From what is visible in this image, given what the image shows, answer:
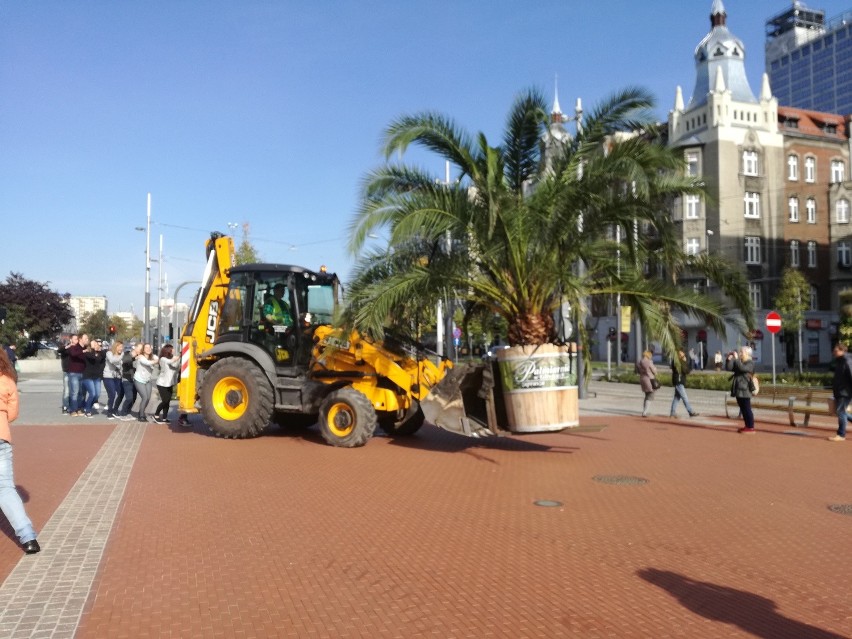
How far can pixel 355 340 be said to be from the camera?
12766mm

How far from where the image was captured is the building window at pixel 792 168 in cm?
5219

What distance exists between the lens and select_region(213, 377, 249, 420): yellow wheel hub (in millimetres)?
13430

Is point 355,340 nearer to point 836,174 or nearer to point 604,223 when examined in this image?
point 604,223

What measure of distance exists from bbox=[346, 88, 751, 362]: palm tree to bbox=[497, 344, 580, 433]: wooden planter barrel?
52cm

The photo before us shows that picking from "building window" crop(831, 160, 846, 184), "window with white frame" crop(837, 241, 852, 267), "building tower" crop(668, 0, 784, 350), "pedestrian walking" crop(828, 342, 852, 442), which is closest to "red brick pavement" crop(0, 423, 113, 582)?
"pedestrian walking" crop(828, 342, 852, 442)

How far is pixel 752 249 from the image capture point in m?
51.1

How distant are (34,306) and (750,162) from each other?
1823 inches

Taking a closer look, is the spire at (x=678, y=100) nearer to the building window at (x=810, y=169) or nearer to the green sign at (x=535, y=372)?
the building window at (x=810, y=169)

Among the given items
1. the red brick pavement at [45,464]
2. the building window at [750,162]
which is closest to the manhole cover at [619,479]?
the red brick pavement at [45,464]

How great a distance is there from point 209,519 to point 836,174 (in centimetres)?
5751

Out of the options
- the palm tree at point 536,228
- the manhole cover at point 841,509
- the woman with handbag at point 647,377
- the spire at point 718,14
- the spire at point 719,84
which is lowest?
the manhole cover at point 841,509

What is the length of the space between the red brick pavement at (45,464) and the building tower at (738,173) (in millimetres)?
41703

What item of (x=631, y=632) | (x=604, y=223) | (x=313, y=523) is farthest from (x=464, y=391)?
(x=631, y=632)

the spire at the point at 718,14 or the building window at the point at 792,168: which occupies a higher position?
the spire at the point at 718,14
